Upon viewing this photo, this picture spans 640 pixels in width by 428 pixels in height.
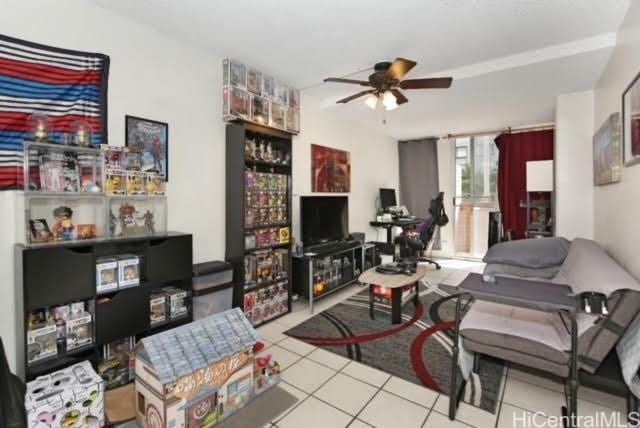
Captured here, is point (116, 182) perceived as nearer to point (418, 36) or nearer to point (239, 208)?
point (239, 208)

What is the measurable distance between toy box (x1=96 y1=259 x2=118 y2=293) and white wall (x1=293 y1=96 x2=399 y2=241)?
2121 mm

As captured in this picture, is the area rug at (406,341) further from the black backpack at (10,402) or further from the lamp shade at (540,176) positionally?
the lamp shade at (540,176)

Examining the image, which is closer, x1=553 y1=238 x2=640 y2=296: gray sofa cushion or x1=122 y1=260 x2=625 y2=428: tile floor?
x1=553 y1=238 x2=640 y2=296: gray sofa cushion

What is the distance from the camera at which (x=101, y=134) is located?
2.04 meters

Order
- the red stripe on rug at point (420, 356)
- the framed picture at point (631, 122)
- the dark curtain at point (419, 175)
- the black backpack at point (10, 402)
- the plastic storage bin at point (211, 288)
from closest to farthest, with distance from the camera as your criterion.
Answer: the black backpack at point (10, 402), the framed picture at point (631, 122), the red stripe on rug at point (420, 356), the plastic storage bin at point (211, 288), the dark curtain at point (419, 175)

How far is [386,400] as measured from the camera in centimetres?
187

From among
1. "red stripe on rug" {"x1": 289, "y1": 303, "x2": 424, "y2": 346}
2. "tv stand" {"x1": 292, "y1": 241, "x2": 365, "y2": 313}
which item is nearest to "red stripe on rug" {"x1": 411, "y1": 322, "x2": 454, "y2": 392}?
"red stripe on rug" {"x1": 289, "y1": 303, "x2": 424, "y2": 346}

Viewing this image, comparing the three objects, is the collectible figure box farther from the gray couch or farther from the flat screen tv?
the gray couch

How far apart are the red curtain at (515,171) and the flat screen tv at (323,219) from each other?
317 centimetres

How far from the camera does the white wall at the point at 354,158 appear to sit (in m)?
3.89

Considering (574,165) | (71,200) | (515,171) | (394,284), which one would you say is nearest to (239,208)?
(71,200)

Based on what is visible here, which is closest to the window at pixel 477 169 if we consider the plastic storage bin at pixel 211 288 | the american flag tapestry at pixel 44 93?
the plastic storage bin at pixel 211 288

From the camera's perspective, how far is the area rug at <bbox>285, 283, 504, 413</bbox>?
2.05 m

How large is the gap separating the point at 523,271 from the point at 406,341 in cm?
134
